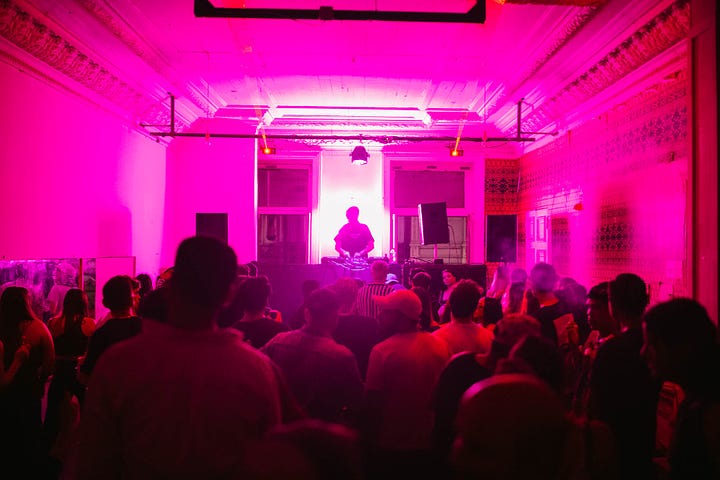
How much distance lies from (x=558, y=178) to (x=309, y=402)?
6924 mm

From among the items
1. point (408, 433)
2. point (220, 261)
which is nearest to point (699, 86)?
point (408, 433)

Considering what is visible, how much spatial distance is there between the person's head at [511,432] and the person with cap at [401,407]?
1.93m

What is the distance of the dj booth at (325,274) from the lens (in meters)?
7.94

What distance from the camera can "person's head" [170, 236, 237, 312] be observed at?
1.34m

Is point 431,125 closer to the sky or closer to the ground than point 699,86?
closer to the sky

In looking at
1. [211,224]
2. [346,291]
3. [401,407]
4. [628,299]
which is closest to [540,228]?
[346,291]

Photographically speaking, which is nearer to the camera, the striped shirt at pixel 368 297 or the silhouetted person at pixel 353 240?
the striped shirt at pixel 368 297

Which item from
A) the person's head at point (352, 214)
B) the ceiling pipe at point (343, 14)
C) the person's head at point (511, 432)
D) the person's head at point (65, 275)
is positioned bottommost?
the person's head at point (65, 275)

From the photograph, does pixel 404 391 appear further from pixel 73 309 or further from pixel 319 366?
pixel 73 309

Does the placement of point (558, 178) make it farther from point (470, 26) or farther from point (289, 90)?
point (289, 90)

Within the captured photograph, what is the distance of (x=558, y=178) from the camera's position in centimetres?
815

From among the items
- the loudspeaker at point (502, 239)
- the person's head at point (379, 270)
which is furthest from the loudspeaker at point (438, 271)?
the person's head at point (379, 270)

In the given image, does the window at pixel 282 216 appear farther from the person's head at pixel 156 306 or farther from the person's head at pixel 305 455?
the person's head at pixel 305 455

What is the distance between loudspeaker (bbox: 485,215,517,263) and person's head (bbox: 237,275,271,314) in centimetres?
744
